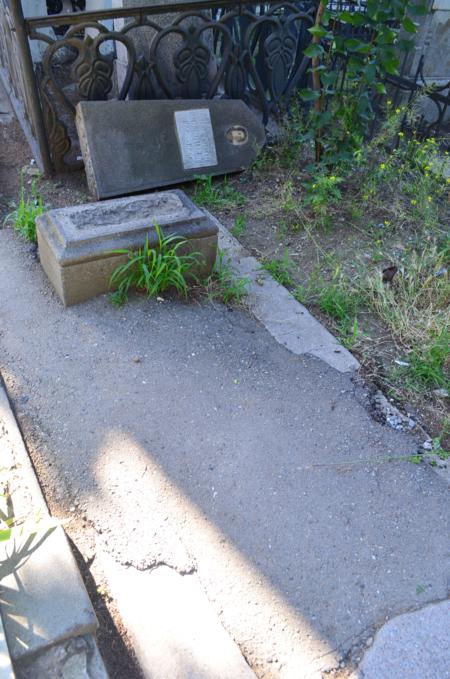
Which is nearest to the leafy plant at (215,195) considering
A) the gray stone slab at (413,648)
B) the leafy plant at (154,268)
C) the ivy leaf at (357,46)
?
the leafy plant at (154,268)

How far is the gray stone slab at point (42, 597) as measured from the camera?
1.52 meters

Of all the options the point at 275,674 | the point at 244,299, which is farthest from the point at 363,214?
the point at 275,674

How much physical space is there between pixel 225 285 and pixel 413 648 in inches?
80.5

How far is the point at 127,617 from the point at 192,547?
0.33 meters

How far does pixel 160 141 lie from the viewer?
13.2 feet

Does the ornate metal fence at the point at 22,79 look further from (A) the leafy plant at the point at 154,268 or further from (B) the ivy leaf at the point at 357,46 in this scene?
(B) the ivy leaf at the point at 357,46

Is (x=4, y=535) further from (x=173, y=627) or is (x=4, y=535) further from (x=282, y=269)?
(x=282, y=269)

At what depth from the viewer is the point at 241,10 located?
4.16 meters

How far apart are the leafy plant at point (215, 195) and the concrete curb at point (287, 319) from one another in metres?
0.67

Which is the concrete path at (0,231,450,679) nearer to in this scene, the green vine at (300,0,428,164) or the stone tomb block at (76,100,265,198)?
the stone tomb block at (76,100,265,198)

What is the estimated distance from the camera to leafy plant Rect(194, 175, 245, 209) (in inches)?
159

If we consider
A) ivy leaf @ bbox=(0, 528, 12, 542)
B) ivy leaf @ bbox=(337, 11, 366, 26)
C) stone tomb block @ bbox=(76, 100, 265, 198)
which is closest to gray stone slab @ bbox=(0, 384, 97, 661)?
ivy leaf @ bbox=(0, 528, 12, 542)

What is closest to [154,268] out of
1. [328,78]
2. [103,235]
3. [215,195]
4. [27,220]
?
[103,235]

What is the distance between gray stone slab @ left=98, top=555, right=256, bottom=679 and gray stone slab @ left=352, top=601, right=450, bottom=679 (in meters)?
0.41
